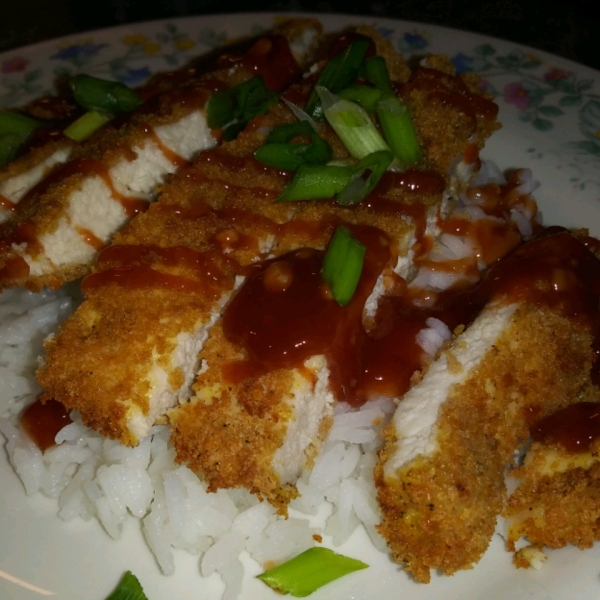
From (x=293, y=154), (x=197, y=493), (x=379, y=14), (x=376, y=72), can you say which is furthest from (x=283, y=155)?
(x=379, y=14)

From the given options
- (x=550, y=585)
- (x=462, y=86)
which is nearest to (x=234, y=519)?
(x=550, y=585)

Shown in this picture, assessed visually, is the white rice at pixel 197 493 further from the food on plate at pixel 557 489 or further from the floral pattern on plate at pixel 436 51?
the floral pattern on plate at pixel 436 51

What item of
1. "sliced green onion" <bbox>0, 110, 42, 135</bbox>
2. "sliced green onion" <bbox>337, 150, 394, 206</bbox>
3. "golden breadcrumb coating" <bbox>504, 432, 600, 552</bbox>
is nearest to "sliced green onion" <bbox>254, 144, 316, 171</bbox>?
"sliced green onion" <bbox>337, 150, 394, 206</bbox>

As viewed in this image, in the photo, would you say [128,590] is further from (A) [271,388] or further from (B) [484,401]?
(B) [484,401]

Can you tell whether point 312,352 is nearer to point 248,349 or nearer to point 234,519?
point 248,349

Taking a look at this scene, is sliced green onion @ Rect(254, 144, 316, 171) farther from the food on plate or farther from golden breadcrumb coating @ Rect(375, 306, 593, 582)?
the food on plate
